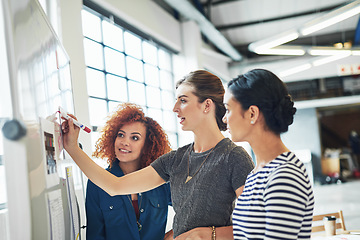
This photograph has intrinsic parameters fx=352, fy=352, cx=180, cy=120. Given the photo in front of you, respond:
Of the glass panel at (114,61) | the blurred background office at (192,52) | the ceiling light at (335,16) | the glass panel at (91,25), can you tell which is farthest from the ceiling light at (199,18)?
the ceiling light at (335,16)

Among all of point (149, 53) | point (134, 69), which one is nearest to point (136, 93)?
point (134, 69)

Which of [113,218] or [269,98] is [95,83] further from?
[269,98]

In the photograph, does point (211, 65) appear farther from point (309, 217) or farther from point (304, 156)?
point (309, 217)

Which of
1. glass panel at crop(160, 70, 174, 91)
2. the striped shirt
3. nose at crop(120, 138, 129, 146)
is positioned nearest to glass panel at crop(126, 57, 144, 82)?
glass panel at crop(160, 70, 174, 91)

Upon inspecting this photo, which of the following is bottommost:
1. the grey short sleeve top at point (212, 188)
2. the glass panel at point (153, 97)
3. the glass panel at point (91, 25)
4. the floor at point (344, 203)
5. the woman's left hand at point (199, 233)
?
the floor at point (344, 203)

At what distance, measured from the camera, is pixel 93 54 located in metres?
4.77

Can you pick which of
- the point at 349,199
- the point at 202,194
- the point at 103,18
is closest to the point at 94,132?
the point at 103,18

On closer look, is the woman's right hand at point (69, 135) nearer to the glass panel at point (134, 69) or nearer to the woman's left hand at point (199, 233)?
the woman's left hand at point (199, 233)

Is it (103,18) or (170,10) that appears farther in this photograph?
(170,10)

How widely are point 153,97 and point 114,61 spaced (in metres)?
1.46

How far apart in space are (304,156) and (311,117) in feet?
5.27

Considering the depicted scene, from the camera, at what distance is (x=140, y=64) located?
617 cm

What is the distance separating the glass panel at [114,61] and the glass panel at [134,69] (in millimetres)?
181

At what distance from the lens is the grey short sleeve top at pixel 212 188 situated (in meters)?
1.56
